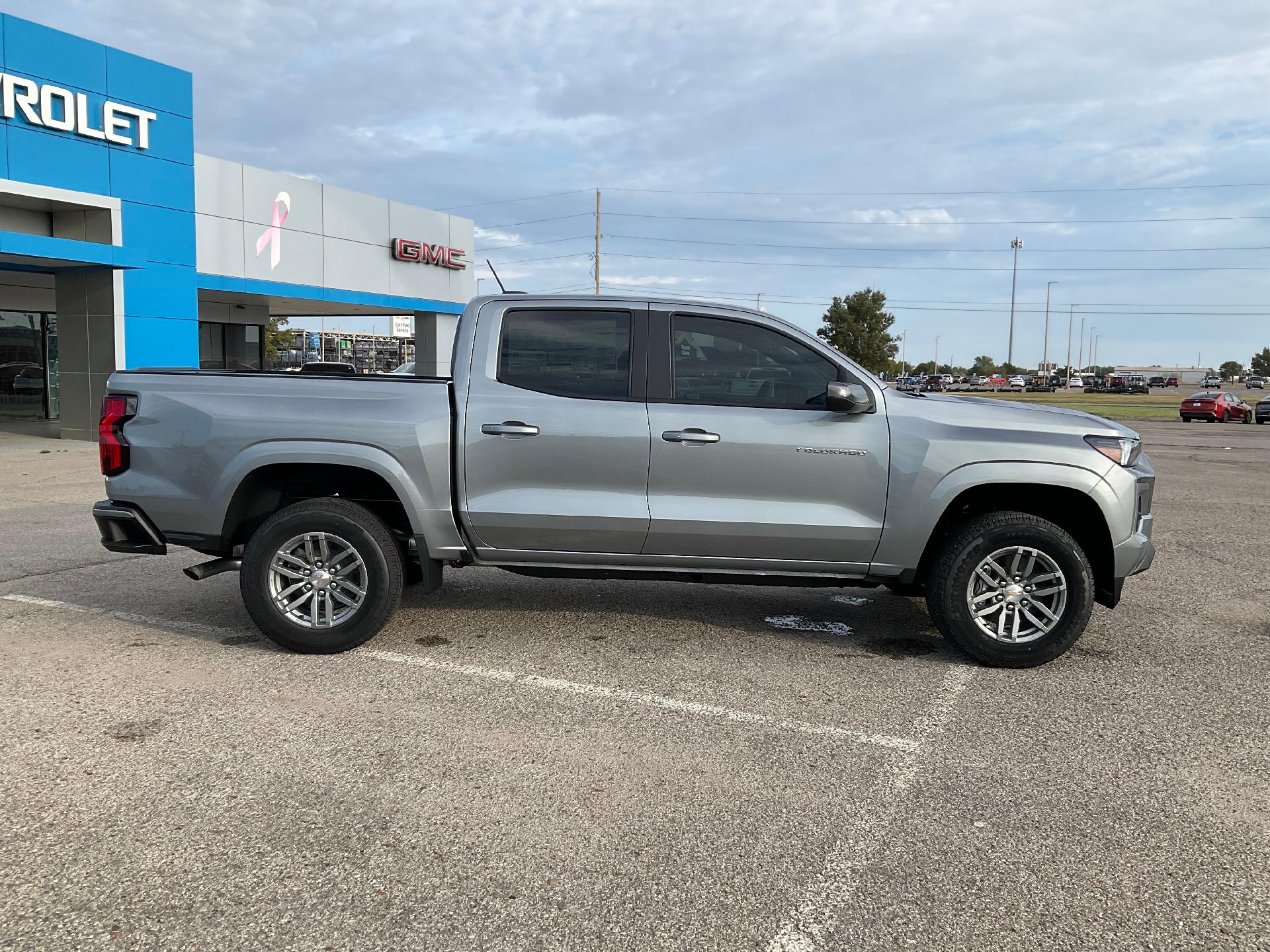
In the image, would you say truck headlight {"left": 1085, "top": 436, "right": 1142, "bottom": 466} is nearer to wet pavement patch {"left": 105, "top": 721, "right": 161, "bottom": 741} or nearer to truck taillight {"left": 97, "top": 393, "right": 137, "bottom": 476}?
A: wet pavement patch {"left": 105, "top": 721, "right": 161, "bottom": 741}

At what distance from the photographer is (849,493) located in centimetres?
512

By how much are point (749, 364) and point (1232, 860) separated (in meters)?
3.13

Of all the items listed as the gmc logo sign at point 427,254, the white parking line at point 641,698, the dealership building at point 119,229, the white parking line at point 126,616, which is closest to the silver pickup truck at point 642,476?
the white parking line at point 641,698

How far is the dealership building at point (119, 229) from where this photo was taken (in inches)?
688

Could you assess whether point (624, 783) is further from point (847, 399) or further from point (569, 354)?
point (569, 354)

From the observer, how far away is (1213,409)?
38.3m

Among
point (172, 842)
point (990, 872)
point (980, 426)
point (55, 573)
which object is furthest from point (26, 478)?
point (990, 872)

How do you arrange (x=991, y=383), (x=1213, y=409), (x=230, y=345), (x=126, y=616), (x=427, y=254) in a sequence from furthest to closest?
(x=991, y=383), (x=1213, y=409), (x=230, y=345), (x=427, y=254), (x=126, y=616)

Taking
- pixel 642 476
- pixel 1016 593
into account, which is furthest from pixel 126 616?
pixel 1016 593

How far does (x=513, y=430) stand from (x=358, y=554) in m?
1.08

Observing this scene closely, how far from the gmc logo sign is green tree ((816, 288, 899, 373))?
139 ft

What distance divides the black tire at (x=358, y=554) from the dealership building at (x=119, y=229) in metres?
14.7

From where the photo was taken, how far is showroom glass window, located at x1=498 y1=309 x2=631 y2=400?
5.25 meters

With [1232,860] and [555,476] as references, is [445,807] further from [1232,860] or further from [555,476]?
[1232,860]
